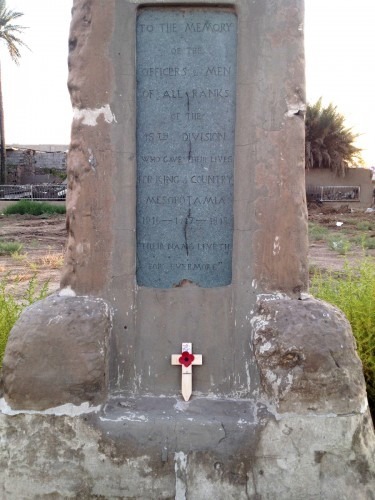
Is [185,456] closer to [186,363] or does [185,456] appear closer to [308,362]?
[186,363]

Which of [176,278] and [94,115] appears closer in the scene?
[94,115]

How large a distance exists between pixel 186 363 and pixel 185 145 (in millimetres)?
1137

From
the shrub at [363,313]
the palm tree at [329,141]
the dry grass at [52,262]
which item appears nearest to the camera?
the shrub at [363,313]

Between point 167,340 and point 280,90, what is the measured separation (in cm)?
142

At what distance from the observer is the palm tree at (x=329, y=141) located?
87.7ft

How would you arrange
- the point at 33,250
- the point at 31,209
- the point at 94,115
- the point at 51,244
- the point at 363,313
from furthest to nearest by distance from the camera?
the point at 31,209
the point at 51,244
the point at 33,250
the point at 363,313
the point at 94,115

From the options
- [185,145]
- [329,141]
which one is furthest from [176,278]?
[329,141]

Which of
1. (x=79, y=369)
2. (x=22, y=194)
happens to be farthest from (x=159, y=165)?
(x=22, y=194)

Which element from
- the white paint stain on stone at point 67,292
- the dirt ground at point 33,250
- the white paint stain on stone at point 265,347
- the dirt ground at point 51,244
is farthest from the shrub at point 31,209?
the white paint stain on stone at point 265,347

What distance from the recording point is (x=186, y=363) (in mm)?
3021

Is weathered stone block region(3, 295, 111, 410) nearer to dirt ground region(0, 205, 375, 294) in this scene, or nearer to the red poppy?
the red poppy

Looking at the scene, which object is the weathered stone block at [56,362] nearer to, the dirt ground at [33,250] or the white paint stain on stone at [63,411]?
the white paint stain on stone at [63,411]

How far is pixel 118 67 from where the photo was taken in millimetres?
3006

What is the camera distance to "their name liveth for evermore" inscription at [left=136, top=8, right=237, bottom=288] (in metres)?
3.05
